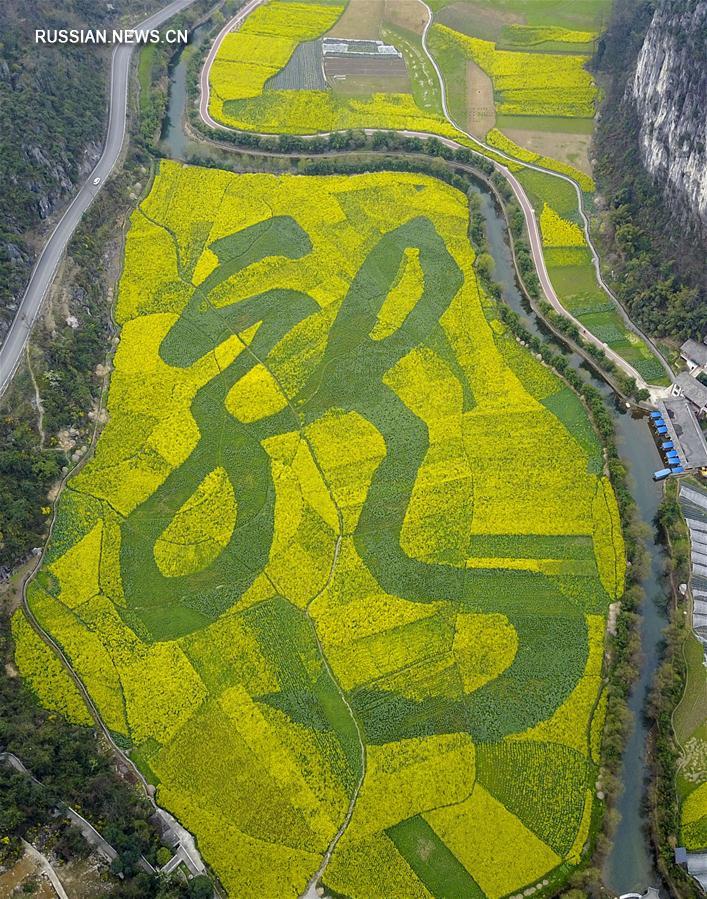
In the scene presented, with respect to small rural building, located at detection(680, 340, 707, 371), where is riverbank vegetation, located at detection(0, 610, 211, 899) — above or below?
below

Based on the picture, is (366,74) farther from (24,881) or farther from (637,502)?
(24,881)

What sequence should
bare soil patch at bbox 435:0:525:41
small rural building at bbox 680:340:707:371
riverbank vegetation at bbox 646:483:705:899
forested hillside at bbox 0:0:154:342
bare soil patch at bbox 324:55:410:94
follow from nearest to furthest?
riverbank vegetation at bbox 646:483:705:899
small rural building at bbox 680:340:707:371
forested hillside at bbox 0:0:154:342
bare soil patch at bbox 324:55:410:94
bare soil patch at bbox 435:0:525:41

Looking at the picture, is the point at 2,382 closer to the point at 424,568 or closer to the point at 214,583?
the point at 214,583

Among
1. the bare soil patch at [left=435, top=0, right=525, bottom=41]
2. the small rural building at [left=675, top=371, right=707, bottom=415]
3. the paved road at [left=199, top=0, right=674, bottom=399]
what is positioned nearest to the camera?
the small rural building at [left=675, top=371, right=707, bottom=415]

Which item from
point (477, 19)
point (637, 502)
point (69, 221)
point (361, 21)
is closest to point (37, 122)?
point (69, 221)

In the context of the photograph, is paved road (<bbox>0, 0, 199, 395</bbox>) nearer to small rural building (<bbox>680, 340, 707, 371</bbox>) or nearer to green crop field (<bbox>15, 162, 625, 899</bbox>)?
green crop field (<bbox>15, 162, 625, 899</bbox>)

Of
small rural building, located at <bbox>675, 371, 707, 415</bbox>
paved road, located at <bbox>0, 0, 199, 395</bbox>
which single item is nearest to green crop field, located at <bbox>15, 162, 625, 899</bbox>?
paved road, located at <bbox>0, 0, 199, 395</bbox>

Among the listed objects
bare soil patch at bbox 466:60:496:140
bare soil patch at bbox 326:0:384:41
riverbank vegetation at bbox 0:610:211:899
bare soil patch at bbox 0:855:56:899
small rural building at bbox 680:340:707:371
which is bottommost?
bare soil patch at bbox 0:855:56:899
